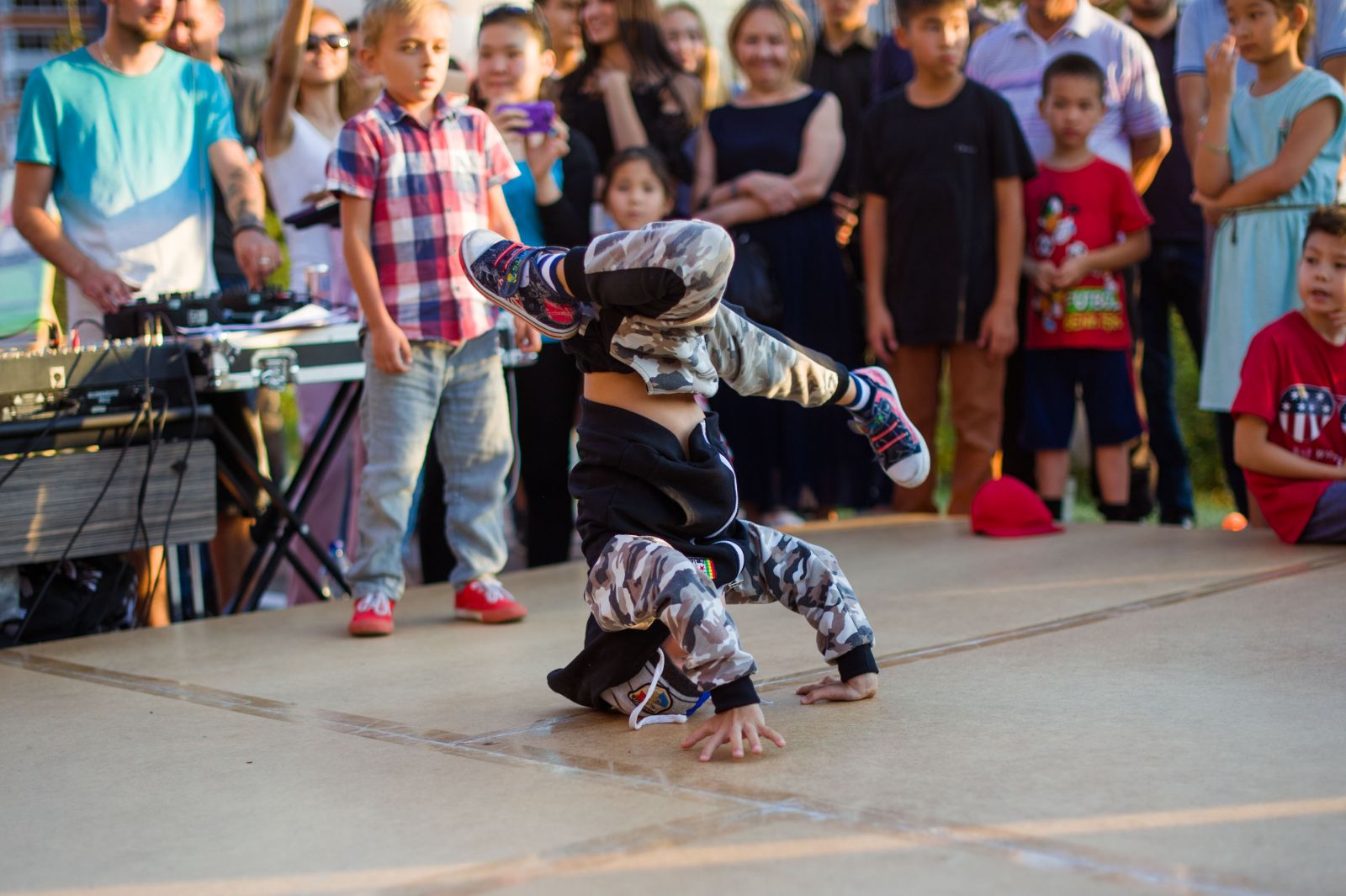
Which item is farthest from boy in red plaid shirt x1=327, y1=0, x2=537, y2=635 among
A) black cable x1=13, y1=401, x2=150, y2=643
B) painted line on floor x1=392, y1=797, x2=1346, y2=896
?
painted line on floor x1=392, y1=797, x2=1346, y2=896

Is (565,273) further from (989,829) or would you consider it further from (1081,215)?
(1081,215)

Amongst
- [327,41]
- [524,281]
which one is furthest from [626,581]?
[327,41]

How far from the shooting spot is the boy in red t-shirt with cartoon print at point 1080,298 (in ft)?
16.6

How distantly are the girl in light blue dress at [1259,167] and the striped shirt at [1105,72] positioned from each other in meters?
0.59

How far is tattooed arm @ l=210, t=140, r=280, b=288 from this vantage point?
4.20 meters

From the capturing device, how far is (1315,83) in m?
4.50

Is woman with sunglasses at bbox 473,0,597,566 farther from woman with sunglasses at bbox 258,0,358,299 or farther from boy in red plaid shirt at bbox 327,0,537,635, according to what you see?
boy in red plaid shirt at bbox 327,0,537,635

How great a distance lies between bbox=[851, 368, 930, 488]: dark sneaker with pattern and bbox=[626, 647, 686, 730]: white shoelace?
1.82ft

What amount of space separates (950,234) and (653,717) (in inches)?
120

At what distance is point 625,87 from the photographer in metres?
5.45

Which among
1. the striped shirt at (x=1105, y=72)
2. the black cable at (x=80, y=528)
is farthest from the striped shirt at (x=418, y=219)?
the striped shirt at (x=1105, y=72)

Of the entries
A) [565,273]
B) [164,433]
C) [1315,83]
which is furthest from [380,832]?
[1315,83]

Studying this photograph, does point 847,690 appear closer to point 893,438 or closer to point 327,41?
point 893,438

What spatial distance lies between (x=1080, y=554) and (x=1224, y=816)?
96.3 inches
